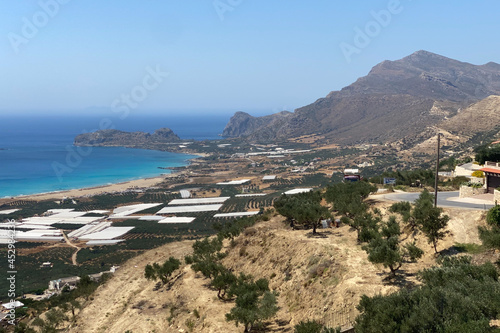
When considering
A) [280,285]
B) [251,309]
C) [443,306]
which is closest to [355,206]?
[280,285]

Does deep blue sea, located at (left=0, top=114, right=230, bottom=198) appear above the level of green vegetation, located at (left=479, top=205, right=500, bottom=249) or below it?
below

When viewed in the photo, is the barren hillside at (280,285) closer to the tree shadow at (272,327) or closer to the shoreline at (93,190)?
the tree shadow at (272,327)

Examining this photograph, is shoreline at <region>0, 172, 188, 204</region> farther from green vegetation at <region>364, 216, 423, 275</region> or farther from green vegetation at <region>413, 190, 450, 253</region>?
green vegetation at <region>364, 216, 423, 275</region>

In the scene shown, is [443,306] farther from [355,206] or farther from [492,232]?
[355,206]

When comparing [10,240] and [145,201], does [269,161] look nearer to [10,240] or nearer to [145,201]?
[145,201]

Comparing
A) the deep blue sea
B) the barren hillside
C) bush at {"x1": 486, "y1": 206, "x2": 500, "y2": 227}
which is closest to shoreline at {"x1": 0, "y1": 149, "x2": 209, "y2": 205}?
the deep blue sea

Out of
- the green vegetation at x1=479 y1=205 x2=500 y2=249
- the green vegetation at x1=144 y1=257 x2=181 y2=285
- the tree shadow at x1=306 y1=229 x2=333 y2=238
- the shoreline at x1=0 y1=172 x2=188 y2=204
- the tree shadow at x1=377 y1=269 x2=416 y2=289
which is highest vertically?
the green vegetation at x1=479 y1=205 x2=500 y2=249

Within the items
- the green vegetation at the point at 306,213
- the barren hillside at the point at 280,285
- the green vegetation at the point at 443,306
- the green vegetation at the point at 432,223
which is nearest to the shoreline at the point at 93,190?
the barren hillside at the point at 280,285

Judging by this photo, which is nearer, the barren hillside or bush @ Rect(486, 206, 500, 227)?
the barren hillside

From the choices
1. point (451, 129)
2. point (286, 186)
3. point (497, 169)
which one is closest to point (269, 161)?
point (286, 186)
